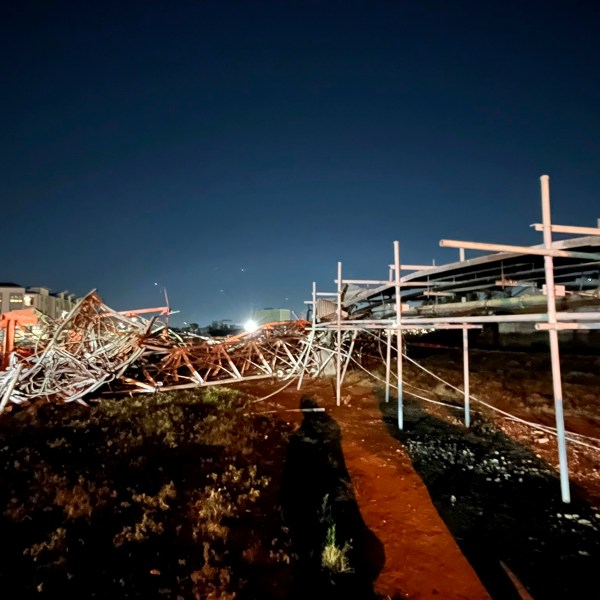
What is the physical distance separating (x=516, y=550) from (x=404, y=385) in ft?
31.6

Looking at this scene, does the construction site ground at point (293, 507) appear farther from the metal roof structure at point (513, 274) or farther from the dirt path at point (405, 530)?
the metal roof structure at point (513, 274)

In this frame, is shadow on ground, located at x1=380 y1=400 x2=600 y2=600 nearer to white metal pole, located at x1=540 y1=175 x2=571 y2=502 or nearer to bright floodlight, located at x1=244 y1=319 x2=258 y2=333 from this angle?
white metal pole, located at x1=540 y1=175 x2=571 y2=502

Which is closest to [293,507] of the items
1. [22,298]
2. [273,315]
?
[273,315]

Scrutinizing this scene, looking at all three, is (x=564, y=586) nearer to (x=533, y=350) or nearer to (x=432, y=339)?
(x=533, y=350)

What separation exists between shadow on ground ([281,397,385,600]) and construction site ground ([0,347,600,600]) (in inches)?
0.9

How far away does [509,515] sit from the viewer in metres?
5.10

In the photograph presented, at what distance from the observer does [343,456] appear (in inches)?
296

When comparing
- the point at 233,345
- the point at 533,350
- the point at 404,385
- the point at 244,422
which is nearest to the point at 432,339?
the point at 533,350

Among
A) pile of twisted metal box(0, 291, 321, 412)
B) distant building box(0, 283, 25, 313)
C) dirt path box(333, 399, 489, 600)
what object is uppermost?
distant building box(0, 283, 25, 313)

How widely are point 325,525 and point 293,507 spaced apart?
0.70 meters

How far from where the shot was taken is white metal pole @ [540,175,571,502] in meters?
5.10

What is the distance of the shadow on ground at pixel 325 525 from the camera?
153 inches

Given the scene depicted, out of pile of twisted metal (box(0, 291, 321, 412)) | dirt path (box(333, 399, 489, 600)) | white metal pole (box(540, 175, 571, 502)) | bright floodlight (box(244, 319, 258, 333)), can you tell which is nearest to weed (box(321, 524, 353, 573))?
dirt path (box(333, 399, 489, 600))

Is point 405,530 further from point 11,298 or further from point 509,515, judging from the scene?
point 11,298
